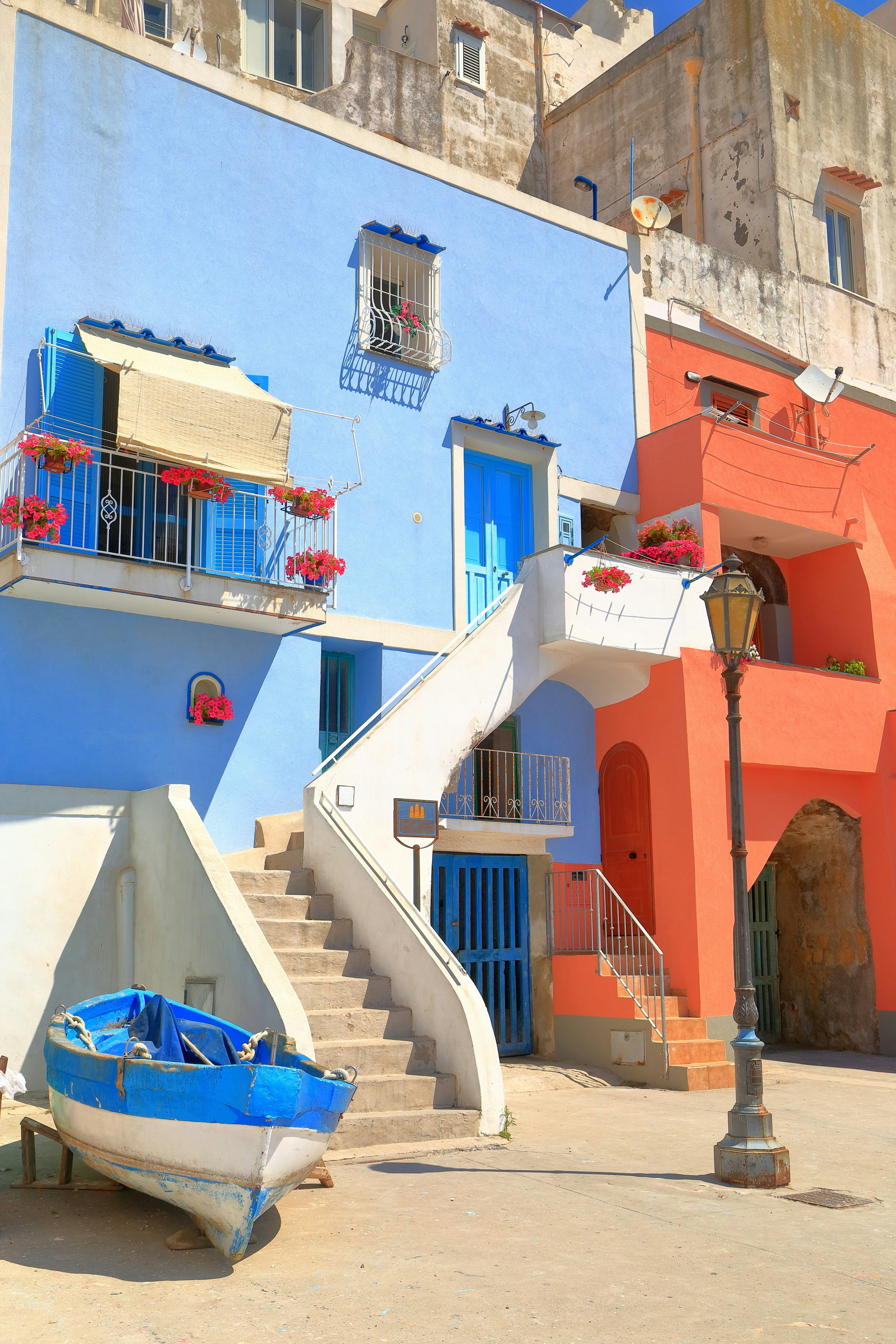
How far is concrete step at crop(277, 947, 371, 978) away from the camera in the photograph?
1029 cm

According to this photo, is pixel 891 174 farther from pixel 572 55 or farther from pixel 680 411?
pixel 680 411

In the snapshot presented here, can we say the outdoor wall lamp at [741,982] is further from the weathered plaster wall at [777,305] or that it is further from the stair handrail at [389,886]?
the weathered plaster wall at [777,305]

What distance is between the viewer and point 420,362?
15555 mm

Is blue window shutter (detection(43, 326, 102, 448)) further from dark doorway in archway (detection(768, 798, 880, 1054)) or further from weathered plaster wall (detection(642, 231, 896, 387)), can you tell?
dark doorway in archway (detection(768, 798, 880, 1054))

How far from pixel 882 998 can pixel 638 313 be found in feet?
35.0

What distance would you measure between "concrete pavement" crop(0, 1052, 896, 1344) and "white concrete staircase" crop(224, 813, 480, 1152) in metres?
0.36

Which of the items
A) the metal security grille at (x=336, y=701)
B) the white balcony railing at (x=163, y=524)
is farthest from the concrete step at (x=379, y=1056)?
the metal security grille at (x=336, y=701)

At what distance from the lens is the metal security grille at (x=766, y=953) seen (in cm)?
1816

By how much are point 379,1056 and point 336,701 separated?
5.94 meters

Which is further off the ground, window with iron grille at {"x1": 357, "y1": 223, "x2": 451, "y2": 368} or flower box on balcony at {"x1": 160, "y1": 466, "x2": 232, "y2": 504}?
window with iron grille at {"x1": 357, "y1": 223, "x2": 451, "y2": 368}

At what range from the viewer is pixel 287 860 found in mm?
11914

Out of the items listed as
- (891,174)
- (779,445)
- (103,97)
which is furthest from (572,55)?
(103,97)

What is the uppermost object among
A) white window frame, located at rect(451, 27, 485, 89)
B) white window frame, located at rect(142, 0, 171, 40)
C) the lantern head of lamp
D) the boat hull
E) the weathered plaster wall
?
white window frame, located at rect(451, 27, 485, 89)

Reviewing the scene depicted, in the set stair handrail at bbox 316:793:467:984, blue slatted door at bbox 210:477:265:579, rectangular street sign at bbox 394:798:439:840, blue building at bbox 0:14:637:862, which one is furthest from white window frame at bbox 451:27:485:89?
rectangular street sign at bbox 394:798:439:840
